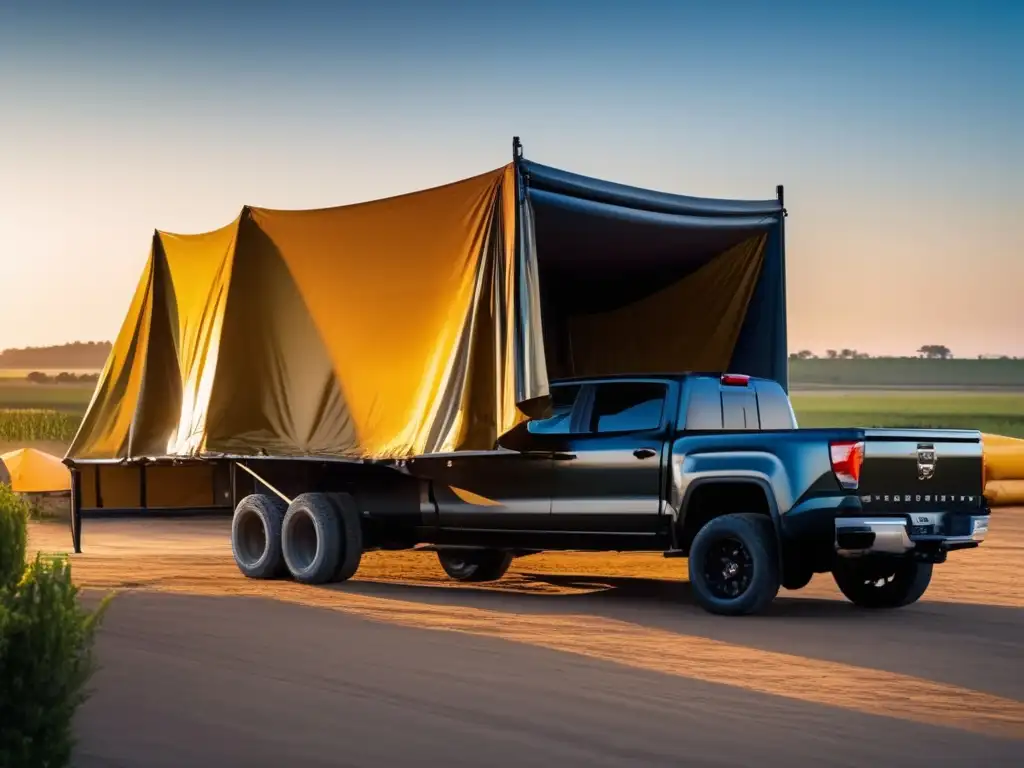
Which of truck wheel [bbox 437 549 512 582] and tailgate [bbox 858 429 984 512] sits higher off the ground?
tailgate [bbox 858 429 984 512]

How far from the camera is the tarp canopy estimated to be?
1527 cm

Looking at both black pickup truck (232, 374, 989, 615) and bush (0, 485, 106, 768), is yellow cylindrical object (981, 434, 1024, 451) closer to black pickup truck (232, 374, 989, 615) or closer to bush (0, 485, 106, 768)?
black pickup truck (232, 374, 989, 615)

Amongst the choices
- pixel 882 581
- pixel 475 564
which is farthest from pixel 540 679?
pixel 475 564

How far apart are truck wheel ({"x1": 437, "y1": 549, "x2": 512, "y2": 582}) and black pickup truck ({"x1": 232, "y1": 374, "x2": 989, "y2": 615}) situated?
3.48ft

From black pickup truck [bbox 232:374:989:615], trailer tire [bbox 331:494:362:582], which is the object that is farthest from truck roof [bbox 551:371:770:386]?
trailer tire [bbox 331:494:362:582]

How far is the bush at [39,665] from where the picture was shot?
6.61 meters

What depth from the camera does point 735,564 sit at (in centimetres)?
1441

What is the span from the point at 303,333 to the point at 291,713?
→ 8.45m

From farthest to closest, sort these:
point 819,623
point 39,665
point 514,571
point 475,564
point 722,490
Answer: point 514,571 → point 475,564 → point 722,490 → point 819,623 → point 39,665

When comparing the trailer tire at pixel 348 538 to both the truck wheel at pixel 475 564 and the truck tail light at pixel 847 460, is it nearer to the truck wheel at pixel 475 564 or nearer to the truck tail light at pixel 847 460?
the truck wheel at pixel 475 564

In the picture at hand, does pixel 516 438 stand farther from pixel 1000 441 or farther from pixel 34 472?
pixel 1000 441

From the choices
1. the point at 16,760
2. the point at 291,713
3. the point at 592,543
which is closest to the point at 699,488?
the point at 592,543

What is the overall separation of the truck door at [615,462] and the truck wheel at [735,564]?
633 millimetres

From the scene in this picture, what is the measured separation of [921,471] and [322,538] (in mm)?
6099
